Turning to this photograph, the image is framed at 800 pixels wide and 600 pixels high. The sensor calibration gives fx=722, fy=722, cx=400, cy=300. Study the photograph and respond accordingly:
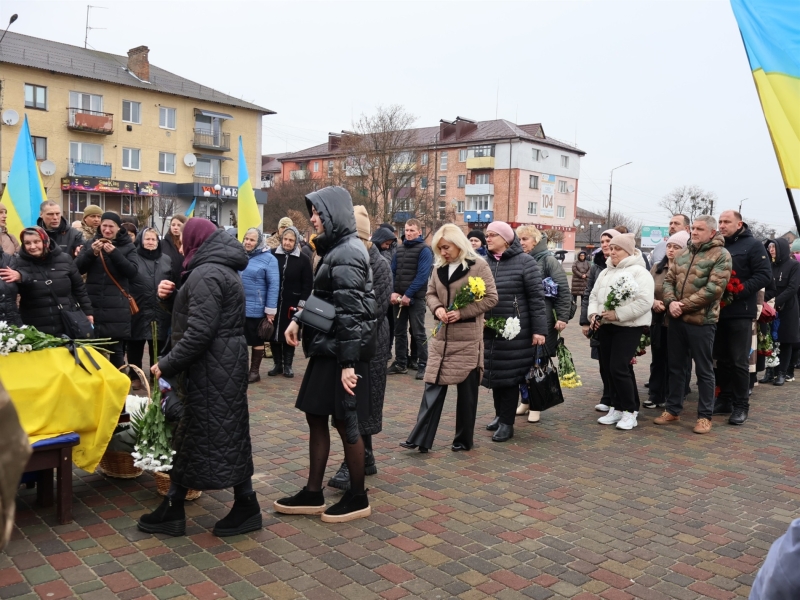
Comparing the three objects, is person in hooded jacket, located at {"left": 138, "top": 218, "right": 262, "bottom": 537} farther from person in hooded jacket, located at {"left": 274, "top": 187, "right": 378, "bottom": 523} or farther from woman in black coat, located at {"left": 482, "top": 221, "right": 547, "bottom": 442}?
→ woman in black coat, located at {"left": 482, "top": 221, "right": 547, "bottom": 442}

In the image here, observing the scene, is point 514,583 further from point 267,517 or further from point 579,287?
point 579,287

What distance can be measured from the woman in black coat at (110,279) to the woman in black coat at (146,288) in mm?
216

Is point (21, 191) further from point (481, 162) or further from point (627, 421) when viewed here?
point (481, 162)

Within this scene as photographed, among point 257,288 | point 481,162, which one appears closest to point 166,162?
point 481,162

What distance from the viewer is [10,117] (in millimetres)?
41844

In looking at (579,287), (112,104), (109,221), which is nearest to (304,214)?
(112,104)

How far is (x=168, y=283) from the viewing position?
15.4ft

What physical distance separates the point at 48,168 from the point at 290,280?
4105 centimetres

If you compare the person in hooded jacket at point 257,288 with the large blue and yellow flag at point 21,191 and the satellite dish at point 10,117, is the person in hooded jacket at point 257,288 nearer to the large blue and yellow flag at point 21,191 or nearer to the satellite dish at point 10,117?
the large blue and yellow flag at point 21,191

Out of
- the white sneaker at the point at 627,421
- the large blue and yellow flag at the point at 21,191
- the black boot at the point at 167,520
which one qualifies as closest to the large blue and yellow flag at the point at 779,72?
the black boot at the point at 167,520

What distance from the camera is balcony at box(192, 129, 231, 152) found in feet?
176

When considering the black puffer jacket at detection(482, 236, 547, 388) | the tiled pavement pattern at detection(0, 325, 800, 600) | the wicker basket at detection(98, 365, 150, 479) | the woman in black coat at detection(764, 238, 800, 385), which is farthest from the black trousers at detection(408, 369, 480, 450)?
the woman in black coat at detection(764, 238, 800, 385)

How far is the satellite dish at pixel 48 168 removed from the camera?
4448 centimetres

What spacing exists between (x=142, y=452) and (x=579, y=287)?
11164mm
